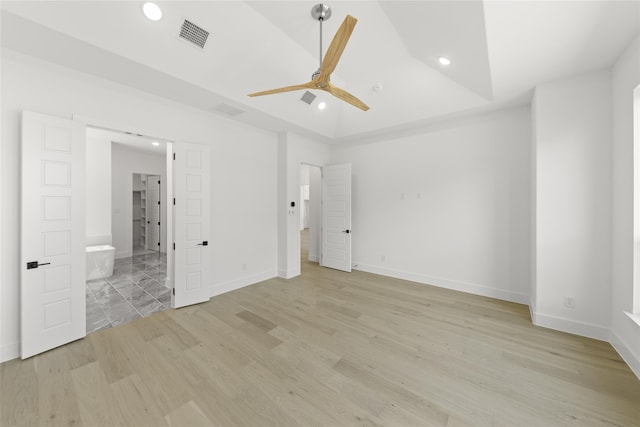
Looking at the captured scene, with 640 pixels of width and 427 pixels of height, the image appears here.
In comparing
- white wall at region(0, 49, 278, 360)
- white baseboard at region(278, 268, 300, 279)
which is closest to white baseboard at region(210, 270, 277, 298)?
white wall at region(0, 49, 278, 360)

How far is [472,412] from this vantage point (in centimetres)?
165

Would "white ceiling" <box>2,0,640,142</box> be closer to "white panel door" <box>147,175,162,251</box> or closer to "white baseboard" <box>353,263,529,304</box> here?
"white baseboard" <box>353,263,529,304</box>

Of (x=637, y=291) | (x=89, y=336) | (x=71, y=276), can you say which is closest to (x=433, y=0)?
(x=637, y=291)

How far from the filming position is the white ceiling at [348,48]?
1.96m

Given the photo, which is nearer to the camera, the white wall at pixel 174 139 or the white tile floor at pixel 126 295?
the white wall at pixel 174 139

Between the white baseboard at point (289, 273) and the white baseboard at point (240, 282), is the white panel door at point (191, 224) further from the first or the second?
the white baseboard at point (289, 273)

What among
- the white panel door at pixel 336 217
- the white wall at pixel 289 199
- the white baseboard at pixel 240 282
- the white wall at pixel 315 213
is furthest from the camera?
the white wall at pixel 315 213

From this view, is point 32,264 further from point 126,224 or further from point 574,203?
point 574,203

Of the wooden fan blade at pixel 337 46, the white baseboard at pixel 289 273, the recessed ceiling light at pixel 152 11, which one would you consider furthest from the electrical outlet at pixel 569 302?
the recessed ceiling light at pixel 152 11

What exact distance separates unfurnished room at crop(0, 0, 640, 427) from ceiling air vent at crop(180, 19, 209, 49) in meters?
0.02

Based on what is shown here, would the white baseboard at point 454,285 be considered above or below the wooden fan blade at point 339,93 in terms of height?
below

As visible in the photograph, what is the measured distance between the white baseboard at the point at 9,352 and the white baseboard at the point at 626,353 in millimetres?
5583

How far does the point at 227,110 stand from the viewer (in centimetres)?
357

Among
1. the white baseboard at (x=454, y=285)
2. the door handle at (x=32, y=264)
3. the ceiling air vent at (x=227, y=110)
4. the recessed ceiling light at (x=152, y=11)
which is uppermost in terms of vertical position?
the recessed ceiling light at (x=152, y=11)
